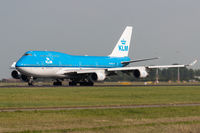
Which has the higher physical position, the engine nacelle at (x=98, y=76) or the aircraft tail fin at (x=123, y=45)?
the aircraft tail fin at (x=123, y=45)

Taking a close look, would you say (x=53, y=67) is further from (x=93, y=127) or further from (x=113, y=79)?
(x=113, y=79)

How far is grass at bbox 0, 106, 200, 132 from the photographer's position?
21.8 metres

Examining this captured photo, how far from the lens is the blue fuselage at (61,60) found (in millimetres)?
68438

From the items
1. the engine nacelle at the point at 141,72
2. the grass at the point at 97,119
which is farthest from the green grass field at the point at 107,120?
the engine nacelle at the point at 141,72

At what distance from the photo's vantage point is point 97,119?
84.9 ft

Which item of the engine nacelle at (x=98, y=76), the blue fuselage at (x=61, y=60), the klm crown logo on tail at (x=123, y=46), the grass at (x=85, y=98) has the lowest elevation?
the grass at (x=85, y=98)

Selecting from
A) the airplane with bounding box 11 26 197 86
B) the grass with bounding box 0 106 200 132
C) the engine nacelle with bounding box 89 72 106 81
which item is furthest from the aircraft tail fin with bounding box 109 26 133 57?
the grass with bounding box 0 106 200 132

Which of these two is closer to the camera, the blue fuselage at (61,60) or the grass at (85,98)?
the grass at (85,98)

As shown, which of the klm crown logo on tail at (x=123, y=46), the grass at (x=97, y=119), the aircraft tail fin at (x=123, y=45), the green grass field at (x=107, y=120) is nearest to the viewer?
the green grass field at (x=107, y=120)

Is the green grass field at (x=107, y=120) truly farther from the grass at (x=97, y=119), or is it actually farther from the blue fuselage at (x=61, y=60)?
the blue fuselage at (x=61, y=60)

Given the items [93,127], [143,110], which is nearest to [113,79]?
[143,110]

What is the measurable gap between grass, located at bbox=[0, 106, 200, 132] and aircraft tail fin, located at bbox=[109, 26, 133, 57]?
55.0 m

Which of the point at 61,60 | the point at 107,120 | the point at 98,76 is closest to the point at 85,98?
the point at 107,120

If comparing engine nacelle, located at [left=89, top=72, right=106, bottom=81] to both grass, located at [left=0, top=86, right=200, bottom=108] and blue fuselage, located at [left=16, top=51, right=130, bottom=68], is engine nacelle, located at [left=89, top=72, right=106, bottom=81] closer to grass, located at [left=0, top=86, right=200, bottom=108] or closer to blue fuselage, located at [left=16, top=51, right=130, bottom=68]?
blue fuselage, located at [left=16, top=51, right=130, bottom=68]
